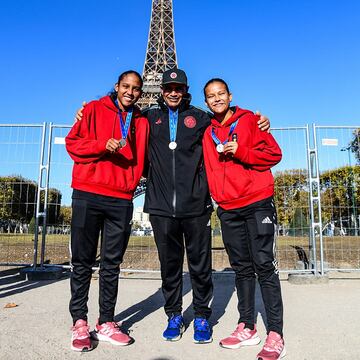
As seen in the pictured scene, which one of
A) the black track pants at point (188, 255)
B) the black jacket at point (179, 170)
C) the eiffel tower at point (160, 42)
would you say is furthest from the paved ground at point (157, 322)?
the eiffel tower at point (160, 42)

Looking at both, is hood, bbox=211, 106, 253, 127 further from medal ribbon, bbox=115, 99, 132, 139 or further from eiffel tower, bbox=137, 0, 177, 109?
eiffel tower, bbox=137, 0, 177, 109

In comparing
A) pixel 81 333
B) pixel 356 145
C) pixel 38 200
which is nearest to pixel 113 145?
pixel 81 333

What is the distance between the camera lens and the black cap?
9.91 feet

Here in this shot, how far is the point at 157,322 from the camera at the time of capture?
3.30 metres

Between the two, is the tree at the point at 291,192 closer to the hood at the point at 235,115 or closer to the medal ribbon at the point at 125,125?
the hood at the point at 235,115

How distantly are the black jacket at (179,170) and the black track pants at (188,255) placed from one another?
0.30ft

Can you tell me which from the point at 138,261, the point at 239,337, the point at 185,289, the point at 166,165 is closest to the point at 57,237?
the point at 138,261

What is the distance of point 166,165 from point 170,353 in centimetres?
140

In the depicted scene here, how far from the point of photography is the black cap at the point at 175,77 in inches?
119

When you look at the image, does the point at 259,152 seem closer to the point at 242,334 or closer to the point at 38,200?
the point at 242,334

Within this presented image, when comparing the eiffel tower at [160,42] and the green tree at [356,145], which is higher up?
the eiffel tower at [160,42]

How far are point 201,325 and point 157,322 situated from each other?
60 centimetres

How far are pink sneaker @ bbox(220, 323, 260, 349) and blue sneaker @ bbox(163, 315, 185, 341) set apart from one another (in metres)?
0.36

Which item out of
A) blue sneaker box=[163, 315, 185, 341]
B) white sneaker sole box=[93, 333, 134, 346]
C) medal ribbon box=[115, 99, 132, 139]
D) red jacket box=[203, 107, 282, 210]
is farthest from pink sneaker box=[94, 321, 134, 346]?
medal ribbon box=[115, 99, 132, 139]
